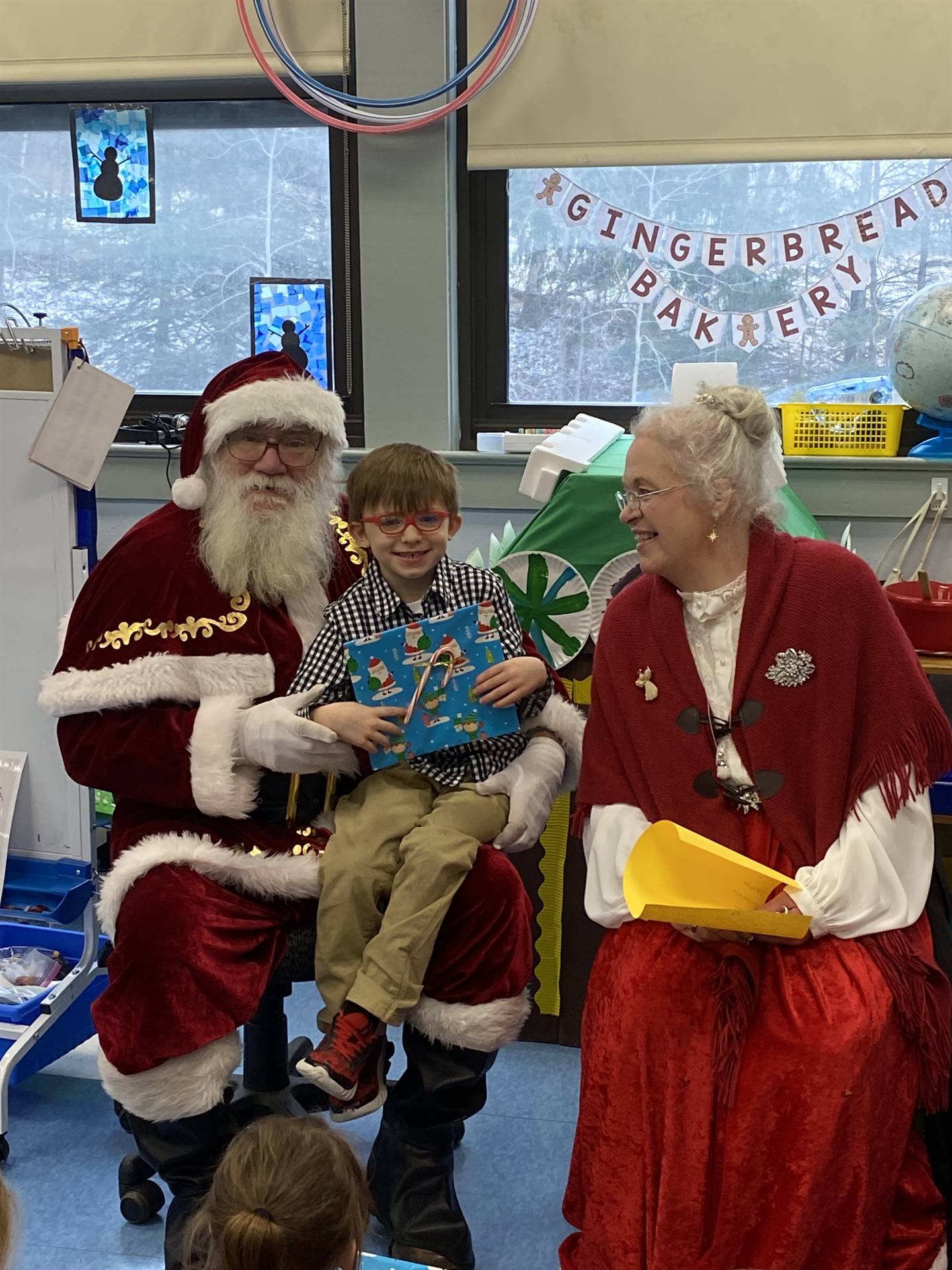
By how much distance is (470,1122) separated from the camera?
262 cm

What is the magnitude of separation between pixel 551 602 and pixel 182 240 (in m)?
1.82

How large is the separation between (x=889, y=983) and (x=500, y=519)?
6.30ft

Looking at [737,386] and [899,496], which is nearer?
[737,386]

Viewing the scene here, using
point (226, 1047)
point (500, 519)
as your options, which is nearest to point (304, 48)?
point (500, 519)

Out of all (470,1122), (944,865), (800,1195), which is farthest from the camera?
(944,865)

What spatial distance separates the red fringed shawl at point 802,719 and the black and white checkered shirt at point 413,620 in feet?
0.67

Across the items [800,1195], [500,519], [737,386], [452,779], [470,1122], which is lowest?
[470,1122]

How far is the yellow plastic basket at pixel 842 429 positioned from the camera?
3270 millimetres

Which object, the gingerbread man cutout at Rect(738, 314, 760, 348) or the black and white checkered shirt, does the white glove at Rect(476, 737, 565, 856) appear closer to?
the black and white checkered shirt

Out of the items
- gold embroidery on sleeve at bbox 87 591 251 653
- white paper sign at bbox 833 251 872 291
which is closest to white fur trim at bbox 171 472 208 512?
gold embroidery on sleeve at bbox 87 591 251 653

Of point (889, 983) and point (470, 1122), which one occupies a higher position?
point (889, 983)

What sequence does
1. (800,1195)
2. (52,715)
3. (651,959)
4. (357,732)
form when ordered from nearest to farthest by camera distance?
(800,1195) → (651,959) → (357,732) → (52,715)

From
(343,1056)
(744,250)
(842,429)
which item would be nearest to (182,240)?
(744,250)

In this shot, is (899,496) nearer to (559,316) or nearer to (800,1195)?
(559,316)
